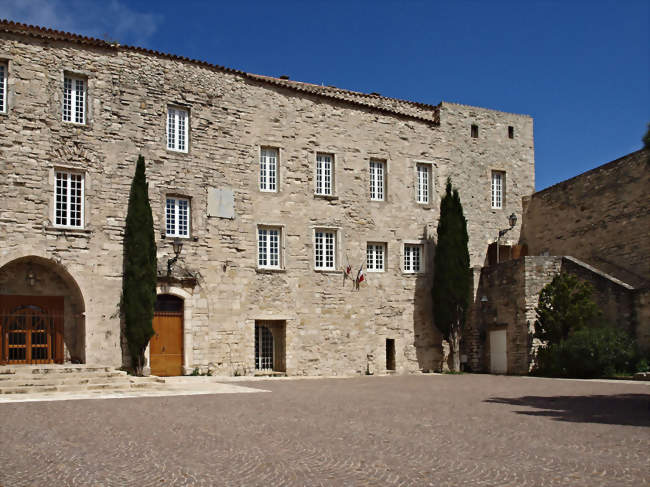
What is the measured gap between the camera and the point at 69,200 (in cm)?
2000

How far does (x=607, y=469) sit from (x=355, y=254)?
708 inches

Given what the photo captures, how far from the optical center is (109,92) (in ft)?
68.7

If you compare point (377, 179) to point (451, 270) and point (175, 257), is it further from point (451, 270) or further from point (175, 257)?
point (175, 257)

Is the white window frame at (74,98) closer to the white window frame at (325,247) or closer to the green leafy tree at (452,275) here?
the white window frame at (325,247)

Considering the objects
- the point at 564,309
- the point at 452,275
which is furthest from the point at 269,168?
the point at 564,309

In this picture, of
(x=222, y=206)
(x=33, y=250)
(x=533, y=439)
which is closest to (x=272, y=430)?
(x=533, y=439)

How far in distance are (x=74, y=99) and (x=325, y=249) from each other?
937 cm

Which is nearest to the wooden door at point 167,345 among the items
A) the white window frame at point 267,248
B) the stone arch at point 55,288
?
the stone arch at point 55,288

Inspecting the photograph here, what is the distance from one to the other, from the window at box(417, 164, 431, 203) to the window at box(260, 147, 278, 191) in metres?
5.83

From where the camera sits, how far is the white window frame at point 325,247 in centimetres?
2434

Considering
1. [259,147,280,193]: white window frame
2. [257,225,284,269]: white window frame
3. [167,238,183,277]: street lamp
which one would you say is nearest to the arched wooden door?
[167,238,183,277]: street lamp

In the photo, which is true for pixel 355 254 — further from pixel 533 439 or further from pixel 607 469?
pixel 607 469

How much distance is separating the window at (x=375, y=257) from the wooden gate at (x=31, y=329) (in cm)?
1046

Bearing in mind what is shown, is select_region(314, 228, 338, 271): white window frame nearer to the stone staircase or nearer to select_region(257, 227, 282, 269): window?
select_region(257, 227, 282, 269): window
